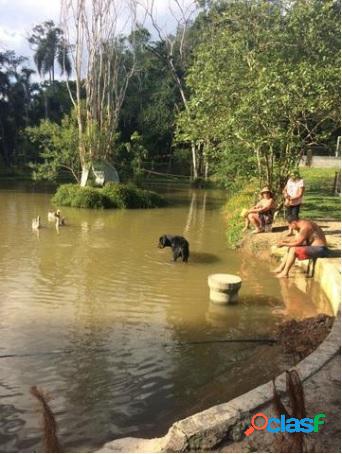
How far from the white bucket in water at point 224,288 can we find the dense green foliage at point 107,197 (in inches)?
552

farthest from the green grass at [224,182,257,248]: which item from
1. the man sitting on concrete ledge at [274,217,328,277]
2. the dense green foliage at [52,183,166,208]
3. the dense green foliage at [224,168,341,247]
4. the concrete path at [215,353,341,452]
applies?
the concrete path at [215,353,341,452]

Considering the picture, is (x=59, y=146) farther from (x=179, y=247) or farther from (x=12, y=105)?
(x=12, y=105)

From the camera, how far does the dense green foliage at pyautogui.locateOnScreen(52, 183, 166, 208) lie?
21.9 m

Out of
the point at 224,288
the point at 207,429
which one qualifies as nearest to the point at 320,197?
the point at 224,288

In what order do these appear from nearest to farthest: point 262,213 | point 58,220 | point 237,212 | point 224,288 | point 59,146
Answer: point 224,288, point 262,213, point 58,220, point 237,212, point 59,146

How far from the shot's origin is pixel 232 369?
6.16 meters

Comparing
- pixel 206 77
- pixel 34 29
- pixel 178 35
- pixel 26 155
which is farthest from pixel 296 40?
pixel 34 29

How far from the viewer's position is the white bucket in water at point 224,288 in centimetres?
827

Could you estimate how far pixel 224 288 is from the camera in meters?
8.30

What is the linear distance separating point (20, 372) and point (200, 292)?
4169 millimetres

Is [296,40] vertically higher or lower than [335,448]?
higher

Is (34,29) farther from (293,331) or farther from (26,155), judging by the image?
(293,331)

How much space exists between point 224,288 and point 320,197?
12.5 metres

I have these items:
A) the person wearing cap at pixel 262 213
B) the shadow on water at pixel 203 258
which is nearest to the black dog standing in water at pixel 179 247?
the shadow on water at pixel 203 258
